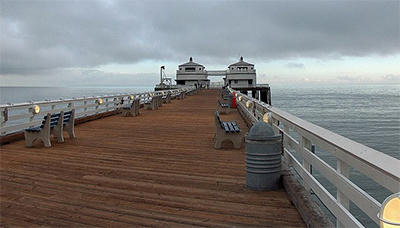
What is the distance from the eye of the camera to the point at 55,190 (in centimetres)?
473

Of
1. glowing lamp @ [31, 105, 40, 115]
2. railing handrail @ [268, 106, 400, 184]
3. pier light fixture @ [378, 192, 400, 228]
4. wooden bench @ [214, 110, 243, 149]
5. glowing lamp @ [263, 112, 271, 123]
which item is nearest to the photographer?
pier light fixture @ [378, 192, 400, 228]

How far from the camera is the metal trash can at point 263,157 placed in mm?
4449

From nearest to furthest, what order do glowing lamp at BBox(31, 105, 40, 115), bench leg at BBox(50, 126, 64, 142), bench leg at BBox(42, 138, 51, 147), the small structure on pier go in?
bench leg at BBox(42, 138, 51, 147) → bench leg at BBox(50, 126, 64, 142) → glowing lamp at BBox(31, 105, 40, 115) → the small structure on pier

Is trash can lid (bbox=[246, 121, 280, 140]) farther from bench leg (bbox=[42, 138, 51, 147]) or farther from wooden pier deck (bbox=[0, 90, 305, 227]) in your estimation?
bench leg (bbox=[42, 138, 51, 147])

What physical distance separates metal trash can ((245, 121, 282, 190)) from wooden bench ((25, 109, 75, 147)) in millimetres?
5228

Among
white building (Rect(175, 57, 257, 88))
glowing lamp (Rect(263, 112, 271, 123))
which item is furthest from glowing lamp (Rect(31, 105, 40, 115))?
white building (Rect(175, 57, 257, 88))

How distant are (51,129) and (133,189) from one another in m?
4.69

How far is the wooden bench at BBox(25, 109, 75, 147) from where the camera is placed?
312 inches

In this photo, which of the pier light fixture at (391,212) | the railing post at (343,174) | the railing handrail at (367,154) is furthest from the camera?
the railing post at (343,174)

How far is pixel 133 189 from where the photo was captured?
15.7 feet

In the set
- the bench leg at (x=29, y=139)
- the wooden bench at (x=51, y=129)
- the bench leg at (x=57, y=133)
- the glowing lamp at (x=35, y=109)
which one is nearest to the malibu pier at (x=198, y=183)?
the wooden bench at (x=51, y=129)

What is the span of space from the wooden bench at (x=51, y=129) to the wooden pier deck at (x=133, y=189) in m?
0.23

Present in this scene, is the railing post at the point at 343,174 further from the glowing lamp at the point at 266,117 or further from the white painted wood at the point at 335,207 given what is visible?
the glowing lamp at the point at 266,117

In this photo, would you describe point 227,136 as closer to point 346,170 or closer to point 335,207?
point 335,207
